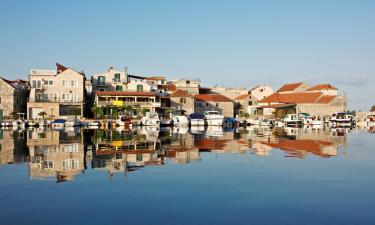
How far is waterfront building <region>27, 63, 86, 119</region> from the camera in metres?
68.4

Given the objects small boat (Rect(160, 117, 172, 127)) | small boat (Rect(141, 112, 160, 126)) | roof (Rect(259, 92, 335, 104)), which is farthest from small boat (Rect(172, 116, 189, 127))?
roof (Rect(259, 92, 335, 104))

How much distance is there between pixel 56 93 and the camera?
70438 mm

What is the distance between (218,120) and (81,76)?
2500cm

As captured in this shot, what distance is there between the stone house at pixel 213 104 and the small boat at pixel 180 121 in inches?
583

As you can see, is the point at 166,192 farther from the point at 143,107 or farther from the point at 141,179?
the point at 143,107

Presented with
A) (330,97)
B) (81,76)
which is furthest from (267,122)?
(81,76)

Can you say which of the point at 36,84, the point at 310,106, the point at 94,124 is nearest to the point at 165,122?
the point at 94,124

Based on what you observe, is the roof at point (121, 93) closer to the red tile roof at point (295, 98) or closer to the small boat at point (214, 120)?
the small boat at point (214, 120)

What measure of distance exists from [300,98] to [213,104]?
22342 mm

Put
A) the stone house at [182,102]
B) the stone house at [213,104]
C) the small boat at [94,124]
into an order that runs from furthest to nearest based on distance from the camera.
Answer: the stone house at [213,104]
the stone house at [182,102]
the small boat at [94,124]

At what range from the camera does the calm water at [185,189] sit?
9.87 m

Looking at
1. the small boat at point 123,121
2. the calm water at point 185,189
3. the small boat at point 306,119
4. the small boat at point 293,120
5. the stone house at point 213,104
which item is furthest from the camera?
the stone house at point 213,104

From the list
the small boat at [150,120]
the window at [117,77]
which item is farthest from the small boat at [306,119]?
the window at [117,77]

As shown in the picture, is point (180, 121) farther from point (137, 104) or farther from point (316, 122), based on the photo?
point (316, 122)
